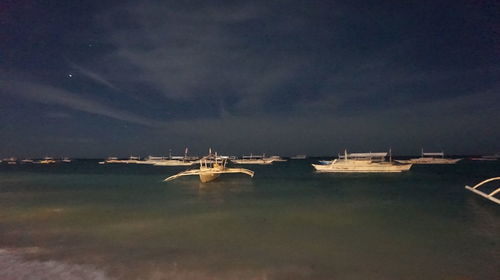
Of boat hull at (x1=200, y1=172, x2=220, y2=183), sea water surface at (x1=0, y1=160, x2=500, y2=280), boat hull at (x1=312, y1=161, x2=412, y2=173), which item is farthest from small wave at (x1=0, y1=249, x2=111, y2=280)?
boat hull at (x1=312, y1=161, x2=412, y2=173)

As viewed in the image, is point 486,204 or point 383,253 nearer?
point 383,253


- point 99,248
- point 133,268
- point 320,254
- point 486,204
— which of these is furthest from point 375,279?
point 486,204

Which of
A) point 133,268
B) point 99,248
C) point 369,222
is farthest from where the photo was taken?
point 369,222

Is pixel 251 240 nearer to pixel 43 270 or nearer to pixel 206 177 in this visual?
pixel 43 270

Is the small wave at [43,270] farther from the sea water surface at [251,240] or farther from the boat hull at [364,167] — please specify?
the boat hull at [364,167]

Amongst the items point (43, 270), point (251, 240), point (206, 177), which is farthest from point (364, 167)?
point (43, 270)

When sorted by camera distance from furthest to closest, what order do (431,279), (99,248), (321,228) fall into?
(321,228)
(99,248)
(431,279)

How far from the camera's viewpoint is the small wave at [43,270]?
10.3 metres

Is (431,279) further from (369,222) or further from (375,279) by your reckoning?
(369,222)

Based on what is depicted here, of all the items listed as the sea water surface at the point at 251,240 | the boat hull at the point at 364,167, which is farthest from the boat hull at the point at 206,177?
the boat hull at the point at 364,167

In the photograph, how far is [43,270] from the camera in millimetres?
10945

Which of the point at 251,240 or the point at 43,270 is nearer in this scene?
the point at 43,270

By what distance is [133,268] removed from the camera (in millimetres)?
11180

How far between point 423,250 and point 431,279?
Answer: 3.37 m
